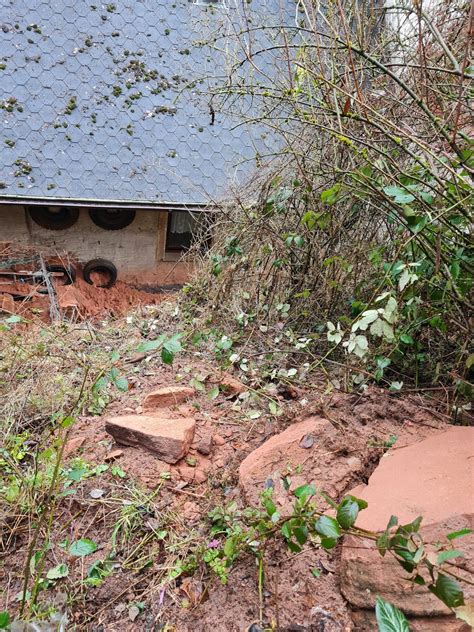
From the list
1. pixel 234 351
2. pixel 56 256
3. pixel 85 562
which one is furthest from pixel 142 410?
pixel 56 256

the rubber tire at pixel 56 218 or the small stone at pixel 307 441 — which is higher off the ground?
the small stone at pixel 307 441

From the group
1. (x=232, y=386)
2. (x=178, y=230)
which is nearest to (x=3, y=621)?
(x=232, y=386)

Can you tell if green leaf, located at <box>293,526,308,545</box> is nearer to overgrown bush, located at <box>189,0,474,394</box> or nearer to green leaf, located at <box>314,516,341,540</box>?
green leaf, located at <box>314,516,341,540</box>

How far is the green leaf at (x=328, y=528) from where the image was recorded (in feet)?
4.23

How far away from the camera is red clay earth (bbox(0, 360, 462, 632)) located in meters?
1.65

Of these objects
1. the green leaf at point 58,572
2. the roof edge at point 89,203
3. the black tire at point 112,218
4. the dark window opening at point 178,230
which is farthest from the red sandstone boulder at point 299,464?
the black tire at point 112,218

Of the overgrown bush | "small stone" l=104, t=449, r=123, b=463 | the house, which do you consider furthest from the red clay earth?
the house

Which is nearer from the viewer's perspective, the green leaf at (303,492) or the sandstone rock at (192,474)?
the green leaf at (303,492)

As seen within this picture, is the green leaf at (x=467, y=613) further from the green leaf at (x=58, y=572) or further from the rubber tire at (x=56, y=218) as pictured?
the rubber tire at (x=56, y=218)

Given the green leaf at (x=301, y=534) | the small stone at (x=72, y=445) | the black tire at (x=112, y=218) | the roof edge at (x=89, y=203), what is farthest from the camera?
the black tire at (x=112, y=218)

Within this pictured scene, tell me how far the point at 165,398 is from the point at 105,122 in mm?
4699

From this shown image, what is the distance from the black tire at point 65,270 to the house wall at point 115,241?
0.87ft

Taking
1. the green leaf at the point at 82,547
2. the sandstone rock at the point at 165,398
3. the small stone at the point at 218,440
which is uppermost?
the green leaf at the point at 82,547

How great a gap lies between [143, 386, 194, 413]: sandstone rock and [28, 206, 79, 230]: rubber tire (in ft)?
15.4
